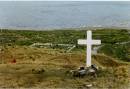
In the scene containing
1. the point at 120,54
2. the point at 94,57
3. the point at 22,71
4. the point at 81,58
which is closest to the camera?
the point at 22,71

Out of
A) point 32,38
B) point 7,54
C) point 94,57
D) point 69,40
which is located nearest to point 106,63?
point 94,57

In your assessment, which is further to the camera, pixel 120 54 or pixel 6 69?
pixel 120 54

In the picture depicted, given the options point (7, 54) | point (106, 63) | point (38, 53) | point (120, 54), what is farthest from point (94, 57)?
point (120, 54)

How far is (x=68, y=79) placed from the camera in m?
12.2

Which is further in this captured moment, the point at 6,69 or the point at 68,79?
the point at 6,69

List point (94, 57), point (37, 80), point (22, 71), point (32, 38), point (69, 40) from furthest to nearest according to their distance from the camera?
Answer: point (32, 38) → point (69, 40) → point (94, 57) → point (22, 71) → point (37, 80)

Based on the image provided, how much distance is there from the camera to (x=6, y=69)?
13648mm

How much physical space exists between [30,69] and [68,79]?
1901 mm

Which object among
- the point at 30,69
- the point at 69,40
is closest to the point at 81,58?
the point at 30,69

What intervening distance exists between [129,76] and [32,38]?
31388mm

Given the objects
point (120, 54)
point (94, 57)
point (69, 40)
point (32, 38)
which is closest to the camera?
point (94, 57)

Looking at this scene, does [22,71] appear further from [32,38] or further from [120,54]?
[32,38]

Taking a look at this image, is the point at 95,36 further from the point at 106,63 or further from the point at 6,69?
the point at 6,69

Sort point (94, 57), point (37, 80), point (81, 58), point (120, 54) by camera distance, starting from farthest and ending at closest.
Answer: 1. point (120, 54)
2. point (94, 57)
3. point (81, 58)
4. point (37, 80)
